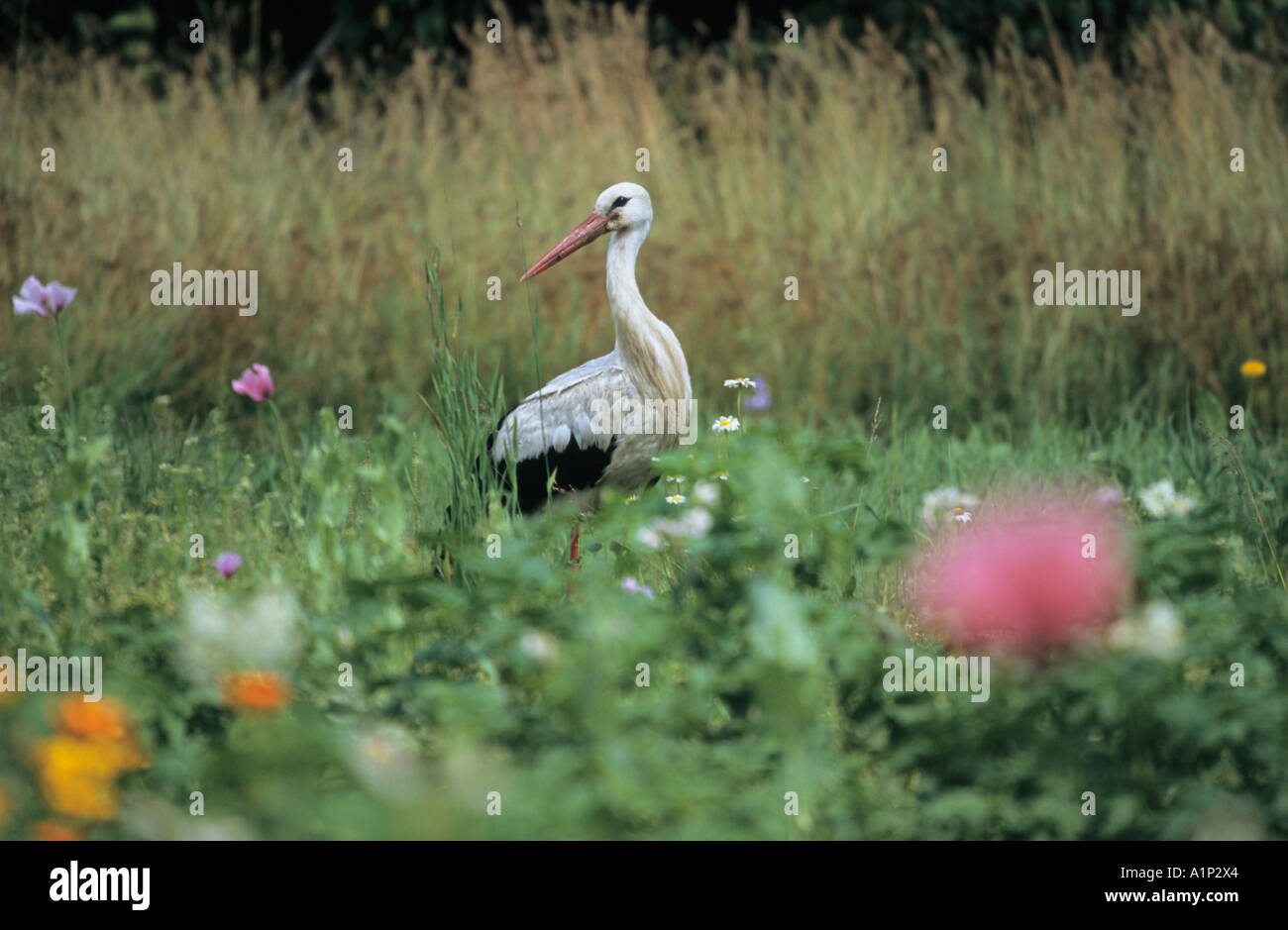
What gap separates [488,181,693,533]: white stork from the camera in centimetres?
428

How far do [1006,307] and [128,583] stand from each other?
4.04 meters

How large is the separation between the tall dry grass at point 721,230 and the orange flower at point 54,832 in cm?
354

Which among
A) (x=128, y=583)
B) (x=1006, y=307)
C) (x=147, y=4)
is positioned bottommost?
(x=128, y=583)

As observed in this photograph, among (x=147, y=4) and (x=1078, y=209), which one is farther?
(x=147, y=4)

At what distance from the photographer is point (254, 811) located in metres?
2.10

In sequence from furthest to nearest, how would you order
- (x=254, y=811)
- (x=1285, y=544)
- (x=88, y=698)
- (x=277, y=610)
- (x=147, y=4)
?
(x=147, y=4) → (x=1285, y=544) → (x=88, y=698) → (x=277, y=610) → (x=254, y=811)

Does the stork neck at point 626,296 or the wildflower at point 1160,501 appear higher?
the stork neck at point 626,296

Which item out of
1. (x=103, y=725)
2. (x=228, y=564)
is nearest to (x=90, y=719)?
(x=103, y=725)

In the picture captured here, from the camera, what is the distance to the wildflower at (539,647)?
2.44 meters

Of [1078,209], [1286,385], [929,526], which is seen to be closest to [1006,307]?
[1078,209]

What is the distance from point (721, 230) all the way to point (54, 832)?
5111 mm

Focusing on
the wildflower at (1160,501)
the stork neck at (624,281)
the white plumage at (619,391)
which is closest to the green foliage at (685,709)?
the wildflower at (1160,501)

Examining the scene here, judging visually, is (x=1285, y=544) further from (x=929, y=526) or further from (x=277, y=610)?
(x=277, y=610)

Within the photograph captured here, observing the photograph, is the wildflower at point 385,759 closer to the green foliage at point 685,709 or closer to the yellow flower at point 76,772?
the green foliage at point 685,709
